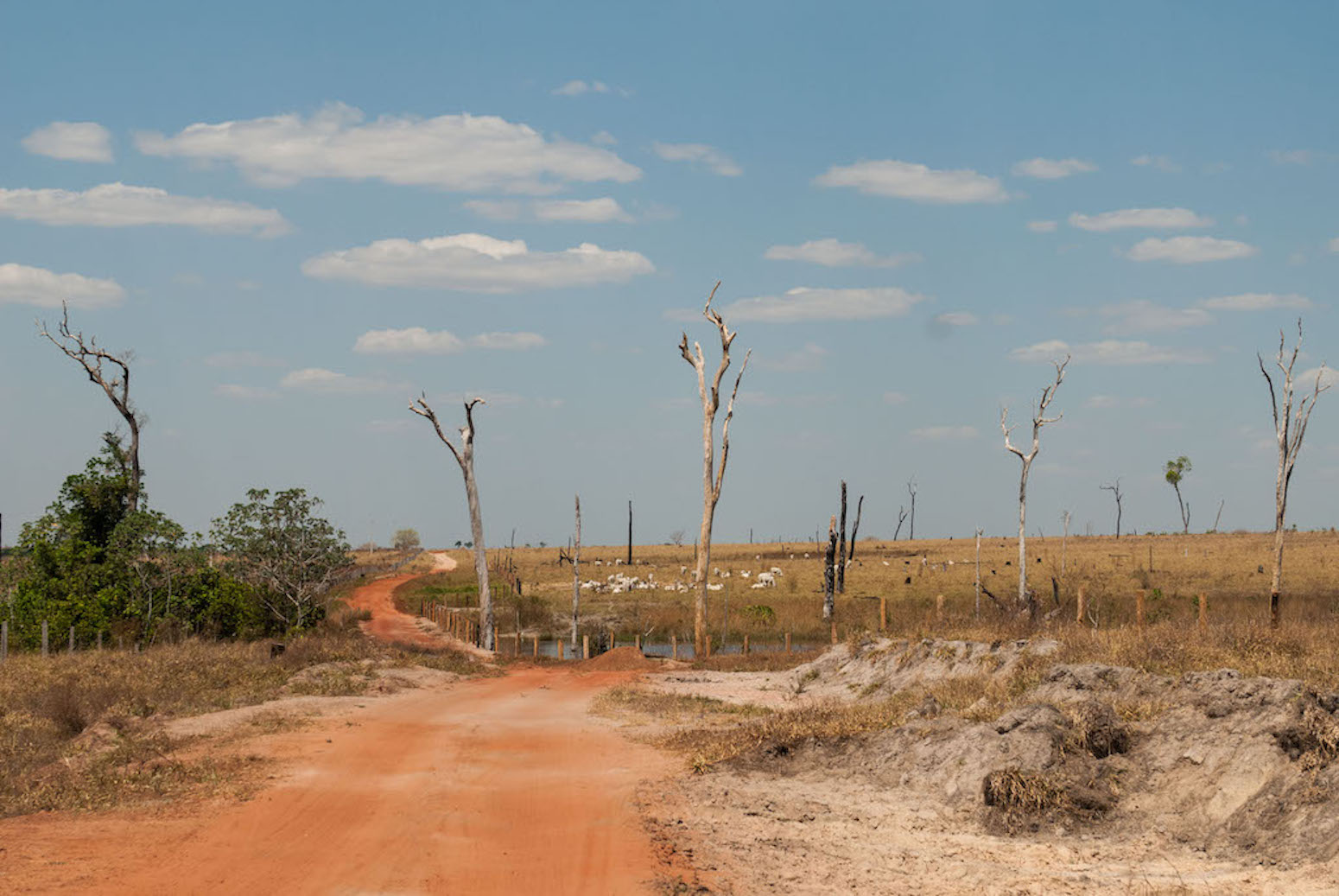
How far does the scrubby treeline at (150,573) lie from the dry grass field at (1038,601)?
16694 millimetres

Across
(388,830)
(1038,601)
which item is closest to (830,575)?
(1038,601)

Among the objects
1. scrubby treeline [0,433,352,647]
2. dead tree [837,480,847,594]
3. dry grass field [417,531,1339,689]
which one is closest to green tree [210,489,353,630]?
scrubby treeline [0,433,352,647]

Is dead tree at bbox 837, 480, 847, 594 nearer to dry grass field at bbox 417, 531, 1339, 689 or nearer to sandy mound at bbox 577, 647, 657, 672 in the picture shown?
dry grass field at bbox 417, 531, 1339, 689

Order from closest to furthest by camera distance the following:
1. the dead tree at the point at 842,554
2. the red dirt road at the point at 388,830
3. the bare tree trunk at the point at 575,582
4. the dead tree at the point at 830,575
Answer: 1. the red dirt road at the point at 388,830
2. the bare tree trunk at the point at 575,582
3. the dead tree at the point at 830,575
4. the dead tree at the point at 842,554

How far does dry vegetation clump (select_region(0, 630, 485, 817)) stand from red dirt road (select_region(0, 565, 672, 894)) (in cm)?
126

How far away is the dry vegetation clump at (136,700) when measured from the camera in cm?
1506

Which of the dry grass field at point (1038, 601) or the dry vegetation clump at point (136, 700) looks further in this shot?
the dry grass field at point (1038, 601)

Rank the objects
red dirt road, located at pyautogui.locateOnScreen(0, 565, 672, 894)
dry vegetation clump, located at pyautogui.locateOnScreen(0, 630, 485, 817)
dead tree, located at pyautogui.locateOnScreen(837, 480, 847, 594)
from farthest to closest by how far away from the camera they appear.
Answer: dead tree, located at pyautogui.locateOnScreen(837, 480, 847, 594) < dry vegetation clump, located at pyautogui.locateOnScreen(0, 630, 485, 817) < red dirt road, located at pyautogui.locateOnScreen(0, 565, 672, 894)

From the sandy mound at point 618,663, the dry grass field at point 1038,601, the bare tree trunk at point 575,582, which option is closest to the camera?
the dry grass field at point 1038,601

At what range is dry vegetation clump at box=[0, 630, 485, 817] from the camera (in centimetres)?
1506

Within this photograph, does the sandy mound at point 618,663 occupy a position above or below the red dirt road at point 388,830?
below

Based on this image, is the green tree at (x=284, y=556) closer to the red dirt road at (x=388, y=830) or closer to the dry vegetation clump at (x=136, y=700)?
the dry vegetation clump at (x=136, y=700)

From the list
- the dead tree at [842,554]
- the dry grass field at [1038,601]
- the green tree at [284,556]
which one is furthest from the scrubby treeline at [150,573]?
the dead tree at [842,554]

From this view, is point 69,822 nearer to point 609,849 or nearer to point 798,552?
point 609,849
